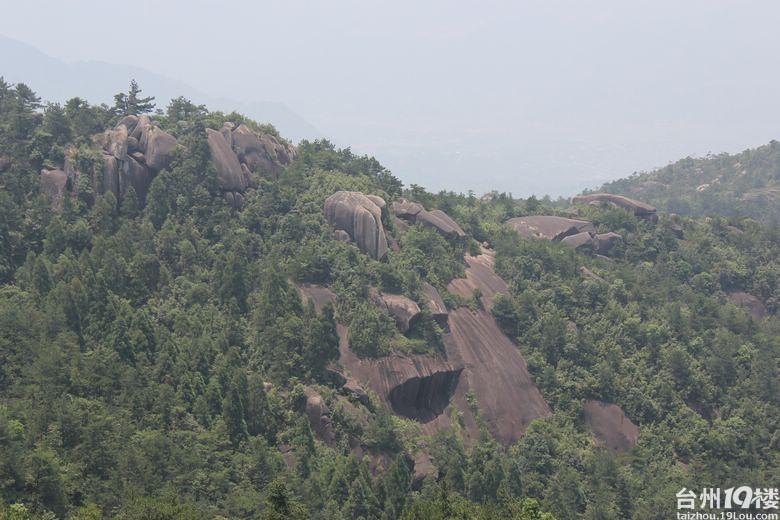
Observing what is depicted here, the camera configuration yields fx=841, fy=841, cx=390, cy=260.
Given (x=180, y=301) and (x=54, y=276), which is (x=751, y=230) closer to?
(x=180, y=301)

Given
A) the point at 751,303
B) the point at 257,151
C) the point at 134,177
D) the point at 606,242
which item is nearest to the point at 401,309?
the point at 257,151

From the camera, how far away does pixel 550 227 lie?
208 ft

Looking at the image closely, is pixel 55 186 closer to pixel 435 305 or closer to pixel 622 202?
pixel 435 305

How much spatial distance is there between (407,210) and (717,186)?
6507 centimetres

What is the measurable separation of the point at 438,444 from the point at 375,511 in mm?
6880

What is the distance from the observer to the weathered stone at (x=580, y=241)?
61.6 meters

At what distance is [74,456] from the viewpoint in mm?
33062

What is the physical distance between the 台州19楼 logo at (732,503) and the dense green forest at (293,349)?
74cm

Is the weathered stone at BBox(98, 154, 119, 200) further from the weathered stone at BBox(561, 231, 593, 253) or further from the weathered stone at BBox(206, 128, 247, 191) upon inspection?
the weathered stone at BBox(561, 231, 593, 253)

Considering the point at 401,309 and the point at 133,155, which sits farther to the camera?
the point at 133,155

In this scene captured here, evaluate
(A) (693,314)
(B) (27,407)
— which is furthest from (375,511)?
(A) (693,314)

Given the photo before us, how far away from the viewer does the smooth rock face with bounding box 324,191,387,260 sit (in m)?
51.8

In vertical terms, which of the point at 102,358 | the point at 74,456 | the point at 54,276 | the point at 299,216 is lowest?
the point at 74,456

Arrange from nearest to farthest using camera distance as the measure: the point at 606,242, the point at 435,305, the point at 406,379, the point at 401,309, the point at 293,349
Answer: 1. the point at 293,349
2. the point at 406,379
3. the point at 401,309
4. the point at 435,305
5. the point at 606,242
